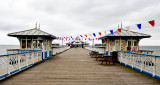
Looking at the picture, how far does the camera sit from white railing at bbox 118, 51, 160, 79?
5.16 metres

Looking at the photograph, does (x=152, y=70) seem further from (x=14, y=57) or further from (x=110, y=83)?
(x=14, y=57)

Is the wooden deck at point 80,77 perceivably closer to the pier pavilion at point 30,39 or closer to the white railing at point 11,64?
the white railing at point 11,64

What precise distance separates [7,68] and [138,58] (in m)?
6.82

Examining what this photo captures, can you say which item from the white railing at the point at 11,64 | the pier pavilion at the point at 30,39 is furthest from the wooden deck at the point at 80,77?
the pier pavilion at the point at 30,39

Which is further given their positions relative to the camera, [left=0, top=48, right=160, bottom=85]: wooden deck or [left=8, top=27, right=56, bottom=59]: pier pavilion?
[left=8, top=27, right=56, bottom=59]: pier pavilion

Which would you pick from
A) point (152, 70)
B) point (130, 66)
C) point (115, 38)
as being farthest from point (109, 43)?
point (152, 70)

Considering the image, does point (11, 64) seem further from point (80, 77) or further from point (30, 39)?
point (30, 39)

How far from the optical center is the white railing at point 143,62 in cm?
516

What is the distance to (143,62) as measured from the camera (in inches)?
240

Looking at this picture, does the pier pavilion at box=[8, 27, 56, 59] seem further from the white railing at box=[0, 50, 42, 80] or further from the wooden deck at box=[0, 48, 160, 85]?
the wooden deck at box=[0, 48, 160, 85]

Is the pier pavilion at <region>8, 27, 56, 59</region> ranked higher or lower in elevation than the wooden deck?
higher

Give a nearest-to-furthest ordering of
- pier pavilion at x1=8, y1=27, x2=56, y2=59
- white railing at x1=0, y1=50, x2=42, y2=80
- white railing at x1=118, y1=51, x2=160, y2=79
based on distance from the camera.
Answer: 1. white railing at x1=0, y1=50, x2=42, y2=80
2. white railing at x1=118, y1=51, x2=160, y2=79
3. pier pavilion at x1=8, y1=27, x2=56, y2=59

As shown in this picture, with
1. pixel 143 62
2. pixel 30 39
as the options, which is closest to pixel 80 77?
pixel 143 62

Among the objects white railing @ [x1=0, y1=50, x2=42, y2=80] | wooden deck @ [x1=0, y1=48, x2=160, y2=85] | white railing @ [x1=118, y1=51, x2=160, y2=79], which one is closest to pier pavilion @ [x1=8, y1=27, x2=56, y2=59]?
white railing @ [x1=0, y1=50, x2=42, y2=80]
